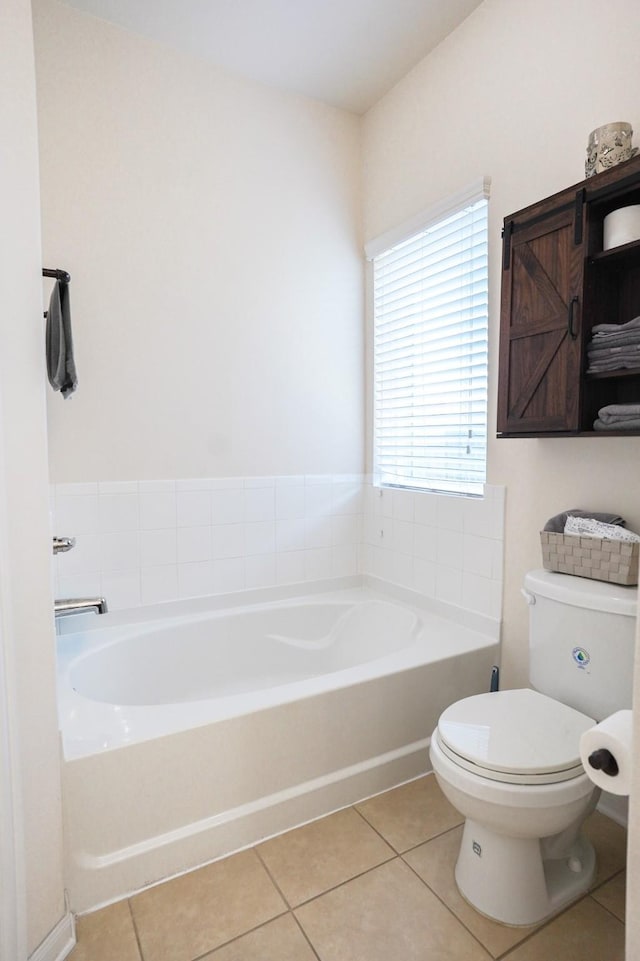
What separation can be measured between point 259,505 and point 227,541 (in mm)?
Answer: 233

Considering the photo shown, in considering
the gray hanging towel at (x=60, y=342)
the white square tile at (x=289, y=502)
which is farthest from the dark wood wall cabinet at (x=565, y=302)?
the gray hanging towel at (x=60, y=342)

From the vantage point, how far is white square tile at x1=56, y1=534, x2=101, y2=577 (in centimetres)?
215

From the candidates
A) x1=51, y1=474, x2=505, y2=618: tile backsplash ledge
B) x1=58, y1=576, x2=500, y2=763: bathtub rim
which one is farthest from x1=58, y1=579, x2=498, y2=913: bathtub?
x1=51, y1=474, x2=505, y2=618: tile backsplash ledge

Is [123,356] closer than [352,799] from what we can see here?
No

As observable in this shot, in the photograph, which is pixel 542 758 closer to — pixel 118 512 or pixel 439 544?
pixel 439 544

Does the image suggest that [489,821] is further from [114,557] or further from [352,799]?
[114,557]

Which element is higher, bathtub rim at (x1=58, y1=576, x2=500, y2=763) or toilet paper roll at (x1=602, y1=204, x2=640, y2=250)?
toilet paper roll at (x1=602, y1=204, x2=640, y2=250)

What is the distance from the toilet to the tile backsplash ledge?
1.66ft

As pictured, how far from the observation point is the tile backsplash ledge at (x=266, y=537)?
2162 millimetres

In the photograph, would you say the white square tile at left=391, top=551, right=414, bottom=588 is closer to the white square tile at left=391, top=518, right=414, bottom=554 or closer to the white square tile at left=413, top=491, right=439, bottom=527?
the white square tile at left=391, top=518, right=414, bottom=554

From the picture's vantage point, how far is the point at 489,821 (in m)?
1.30

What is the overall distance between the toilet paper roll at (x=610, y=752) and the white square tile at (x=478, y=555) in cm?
140

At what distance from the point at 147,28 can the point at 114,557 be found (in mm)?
2175

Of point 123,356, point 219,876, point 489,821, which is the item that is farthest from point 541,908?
point 123,356
